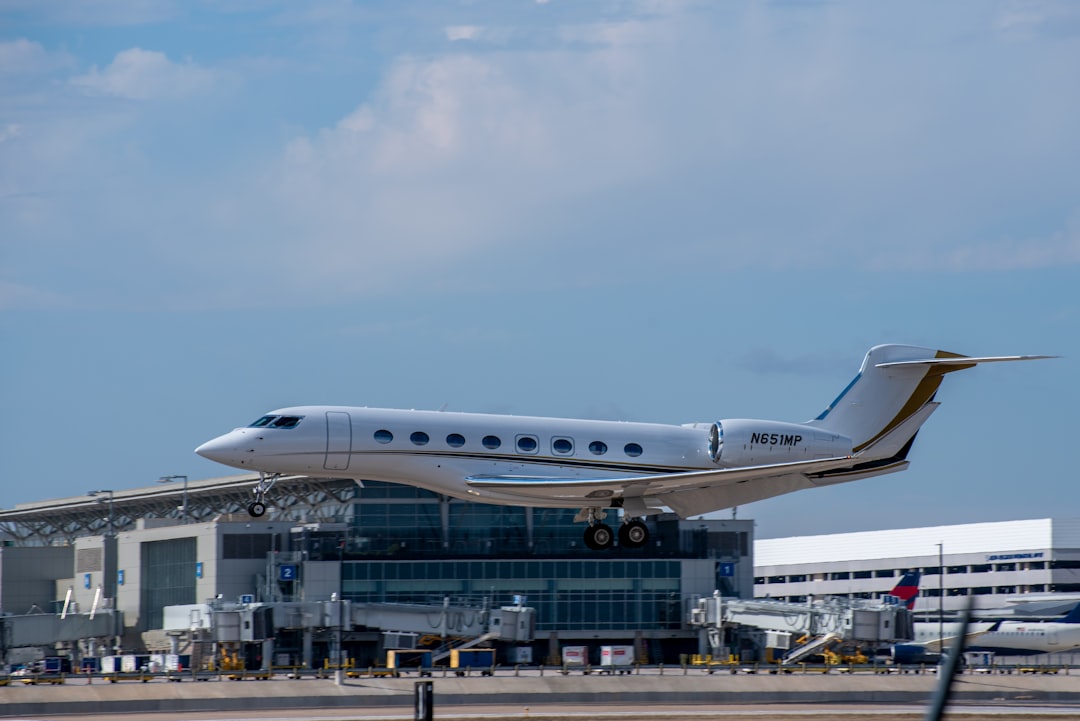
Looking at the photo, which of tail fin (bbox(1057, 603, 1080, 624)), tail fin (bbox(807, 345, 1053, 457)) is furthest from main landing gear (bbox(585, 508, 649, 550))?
tail fin (bbox(1057, 603, 1080, 624))

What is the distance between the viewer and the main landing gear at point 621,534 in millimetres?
37125

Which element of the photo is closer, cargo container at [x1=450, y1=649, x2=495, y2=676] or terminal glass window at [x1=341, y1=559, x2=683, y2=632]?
cargo container at [x1=450, y1=649, x2=495, y2=676]

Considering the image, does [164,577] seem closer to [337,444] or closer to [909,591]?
[337,444]

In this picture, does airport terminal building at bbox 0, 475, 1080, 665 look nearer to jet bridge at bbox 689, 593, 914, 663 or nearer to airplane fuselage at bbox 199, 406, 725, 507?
jet bridge at bbox 689, 593, 914, 663

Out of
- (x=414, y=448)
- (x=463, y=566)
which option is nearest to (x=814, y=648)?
(x=463, y=566)

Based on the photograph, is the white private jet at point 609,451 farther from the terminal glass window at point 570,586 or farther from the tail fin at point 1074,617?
the tail fin at point 1074,617

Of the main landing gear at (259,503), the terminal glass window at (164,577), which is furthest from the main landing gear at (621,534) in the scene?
the terminal glass window at (164,577)

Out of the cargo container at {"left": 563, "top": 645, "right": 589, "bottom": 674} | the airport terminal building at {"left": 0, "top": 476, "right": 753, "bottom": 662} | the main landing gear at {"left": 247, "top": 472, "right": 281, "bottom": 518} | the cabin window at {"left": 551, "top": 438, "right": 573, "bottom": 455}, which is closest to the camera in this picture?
the main landing gear at {"left": 247, "top": 472, "right": 281, "bottom": 518}

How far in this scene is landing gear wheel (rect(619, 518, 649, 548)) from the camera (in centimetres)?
3744

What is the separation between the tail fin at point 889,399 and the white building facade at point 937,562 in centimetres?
5462

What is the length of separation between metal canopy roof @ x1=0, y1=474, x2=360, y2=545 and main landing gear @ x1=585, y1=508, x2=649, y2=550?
18.0 meters

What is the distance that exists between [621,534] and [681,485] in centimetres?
227

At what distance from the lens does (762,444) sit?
125ft

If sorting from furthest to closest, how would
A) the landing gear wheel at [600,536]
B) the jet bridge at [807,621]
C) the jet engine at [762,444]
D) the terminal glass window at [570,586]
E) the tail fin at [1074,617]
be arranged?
the tail fin at [1074,617]
the terminal glass window at [570,586]
the jet bridge at [807,621]
the jet engine at [762,444]
the landing gear wheel at [600,536]
